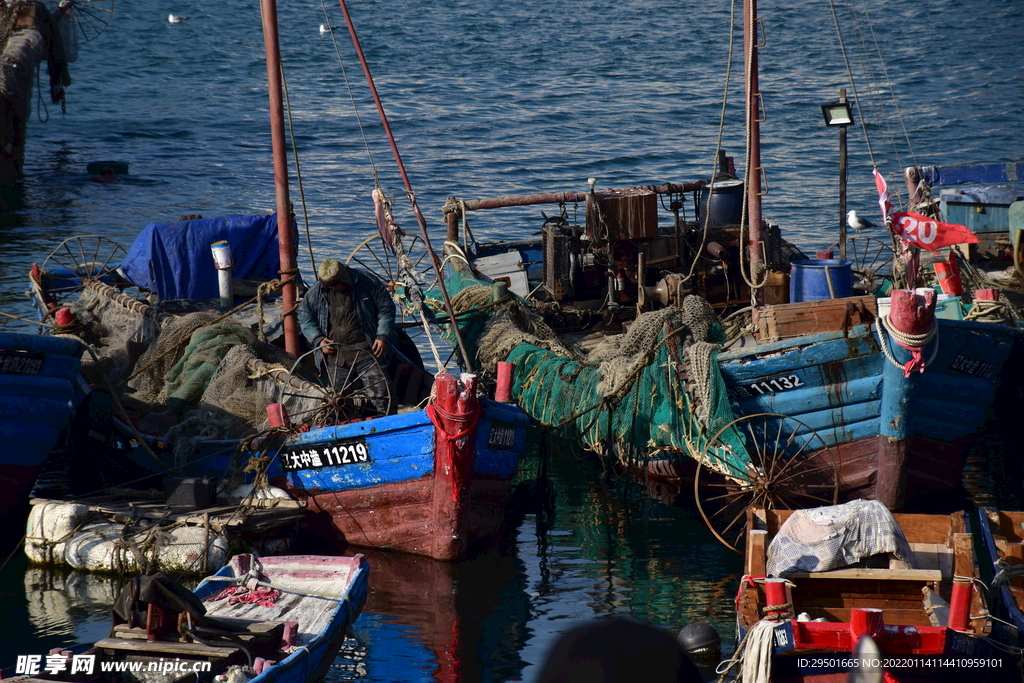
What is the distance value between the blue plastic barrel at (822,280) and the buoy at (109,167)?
27061mm

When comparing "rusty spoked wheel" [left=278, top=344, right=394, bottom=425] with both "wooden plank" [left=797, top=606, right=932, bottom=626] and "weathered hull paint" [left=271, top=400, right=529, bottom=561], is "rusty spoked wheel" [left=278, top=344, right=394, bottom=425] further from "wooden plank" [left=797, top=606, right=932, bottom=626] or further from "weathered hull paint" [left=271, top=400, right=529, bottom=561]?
"wooden plank" [left=797, top=606, right=932, bottom=626]

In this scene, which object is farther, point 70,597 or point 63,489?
point 63,489

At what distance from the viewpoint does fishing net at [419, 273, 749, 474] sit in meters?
11.2

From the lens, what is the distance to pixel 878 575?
835 cm

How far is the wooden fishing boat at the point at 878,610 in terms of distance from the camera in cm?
716

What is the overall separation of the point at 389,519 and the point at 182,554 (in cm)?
197

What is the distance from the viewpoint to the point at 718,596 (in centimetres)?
1040

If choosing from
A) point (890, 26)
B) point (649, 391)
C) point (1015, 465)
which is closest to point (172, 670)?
point (649, 391)

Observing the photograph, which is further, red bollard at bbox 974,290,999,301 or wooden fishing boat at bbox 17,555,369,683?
red bollard at bbox 974,290,999,301

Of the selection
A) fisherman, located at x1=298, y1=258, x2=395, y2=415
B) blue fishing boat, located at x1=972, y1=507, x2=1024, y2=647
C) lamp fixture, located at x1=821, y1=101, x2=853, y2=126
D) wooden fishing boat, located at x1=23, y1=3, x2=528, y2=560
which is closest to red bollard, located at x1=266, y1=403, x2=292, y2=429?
wooden fishing boat, located at x1=23, y1=3, x2=528, y2=560

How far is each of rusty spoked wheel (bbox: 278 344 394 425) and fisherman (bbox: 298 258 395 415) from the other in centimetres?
1

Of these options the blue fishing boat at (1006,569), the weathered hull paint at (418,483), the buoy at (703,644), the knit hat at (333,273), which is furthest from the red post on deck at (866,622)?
the knit hat at (333,273)

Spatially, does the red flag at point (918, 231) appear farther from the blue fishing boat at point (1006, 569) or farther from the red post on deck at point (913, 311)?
the blue fishing boat at point (1006, 569)

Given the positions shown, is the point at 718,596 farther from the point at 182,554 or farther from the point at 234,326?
the point at 234,326
